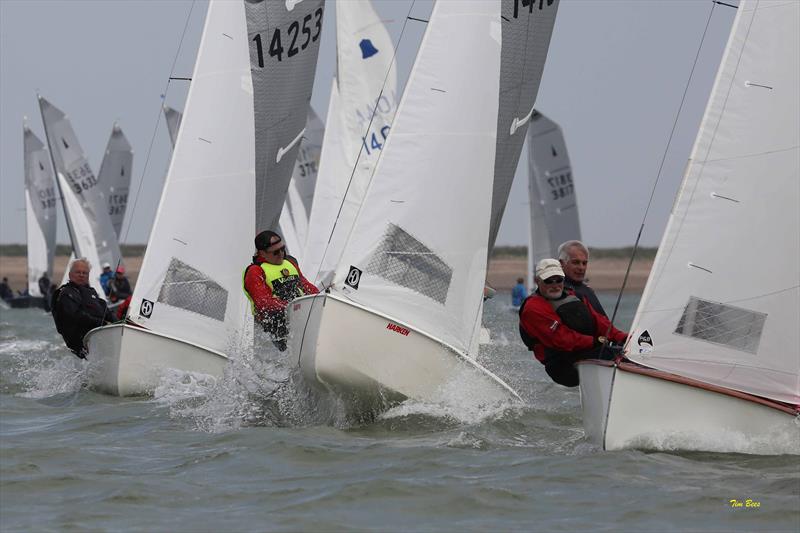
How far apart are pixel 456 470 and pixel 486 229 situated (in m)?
2.52

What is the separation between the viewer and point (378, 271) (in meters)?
8.05

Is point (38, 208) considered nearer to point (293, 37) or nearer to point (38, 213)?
point (38, 213)

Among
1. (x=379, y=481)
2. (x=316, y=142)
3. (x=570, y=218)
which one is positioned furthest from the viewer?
(x=570, y=218)

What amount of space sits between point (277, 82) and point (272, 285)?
2684mm

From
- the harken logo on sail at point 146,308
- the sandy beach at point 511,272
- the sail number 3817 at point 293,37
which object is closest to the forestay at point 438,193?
the harken logo on sail at point 146,308

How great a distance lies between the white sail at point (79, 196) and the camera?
24.1 meters

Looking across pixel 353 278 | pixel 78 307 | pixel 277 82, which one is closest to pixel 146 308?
pixel 78 307

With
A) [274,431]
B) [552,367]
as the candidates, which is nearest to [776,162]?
[552,367]

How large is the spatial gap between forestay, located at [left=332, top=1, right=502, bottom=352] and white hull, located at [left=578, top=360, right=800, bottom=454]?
1.85 meters

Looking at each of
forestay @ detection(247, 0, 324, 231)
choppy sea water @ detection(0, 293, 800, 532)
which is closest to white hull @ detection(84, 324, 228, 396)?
choppy sea water @ detection(0, 293, 800, 532)

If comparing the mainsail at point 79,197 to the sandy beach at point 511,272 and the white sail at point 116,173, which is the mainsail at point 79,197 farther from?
the sandy beach at point 511,272

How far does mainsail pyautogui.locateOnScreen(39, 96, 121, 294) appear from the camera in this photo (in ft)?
79.1

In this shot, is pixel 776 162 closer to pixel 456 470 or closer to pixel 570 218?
pixel 456 470

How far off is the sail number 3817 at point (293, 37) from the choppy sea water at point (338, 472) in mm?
3003
